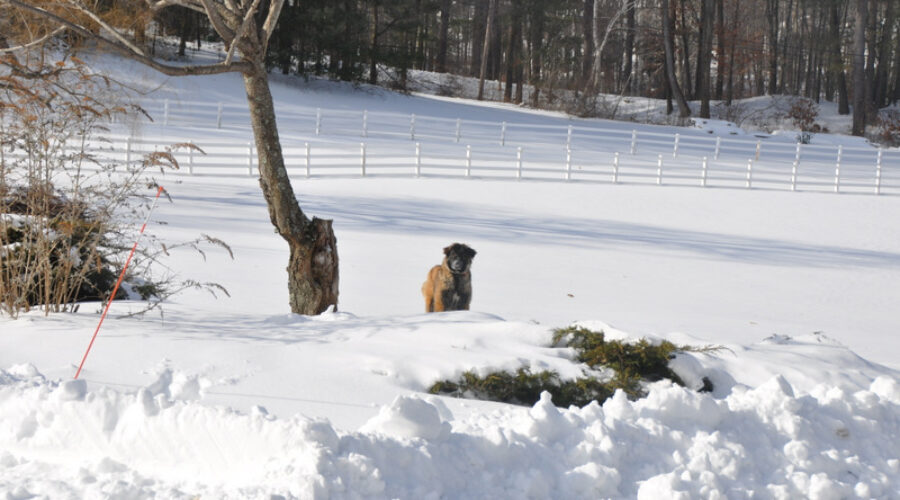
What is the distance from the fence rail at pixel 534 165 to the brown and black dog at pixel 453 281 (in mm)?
13854

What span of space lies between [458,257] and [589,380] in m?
2.92

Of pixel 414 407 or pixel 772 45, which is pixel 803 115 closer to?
pixel 772 45

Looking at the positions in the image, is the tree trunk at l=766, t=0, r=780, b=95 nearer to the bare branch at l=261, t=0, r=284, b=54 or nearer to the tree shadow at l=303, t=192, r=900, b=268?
the tree shadow at l=303, t=192, r=900, b=268

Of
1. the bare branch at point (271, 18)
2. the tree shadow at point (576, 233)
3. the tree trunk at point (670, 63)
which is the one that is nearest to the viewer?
the bare branch at point (271, 18)

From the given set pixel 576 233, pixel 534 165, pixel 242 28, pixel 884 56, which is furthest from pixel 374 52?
pixel 242 28

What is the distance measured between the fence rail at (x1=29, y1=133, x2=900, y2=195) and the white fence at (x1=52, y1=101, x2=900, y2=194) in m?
0.04

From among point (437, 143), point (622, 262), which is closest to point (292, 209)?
point (622, 262)

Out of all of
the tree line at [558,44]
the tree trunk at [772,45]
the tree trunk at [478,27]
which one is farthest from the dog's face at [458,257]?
the tree trunk at [772,45]

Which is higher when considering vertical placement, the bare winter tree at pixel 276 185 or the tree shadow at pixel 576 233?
the bare winter tree at pixel 276 185

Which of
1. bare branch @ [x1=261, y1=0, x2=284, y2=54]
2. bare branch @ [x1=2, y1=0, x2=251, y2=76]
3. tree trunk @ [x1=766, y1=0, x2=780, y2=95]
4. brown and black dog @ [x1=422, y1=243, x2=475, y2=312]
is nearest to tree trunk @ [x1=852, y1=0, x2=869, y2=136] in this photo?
tree trunk @ [x1=766, y1=0, x2=780, y2=95]

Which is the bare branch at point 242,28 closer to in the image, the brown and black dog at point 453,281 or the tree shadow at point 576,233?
the brown and black dog at point 453,281

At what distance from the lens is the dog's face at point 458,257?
7.99 meters

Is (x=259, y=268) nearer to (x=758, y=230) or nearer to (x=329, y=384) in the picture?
(x=329, y=384)

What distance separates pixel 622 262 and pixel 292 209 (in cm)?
759
